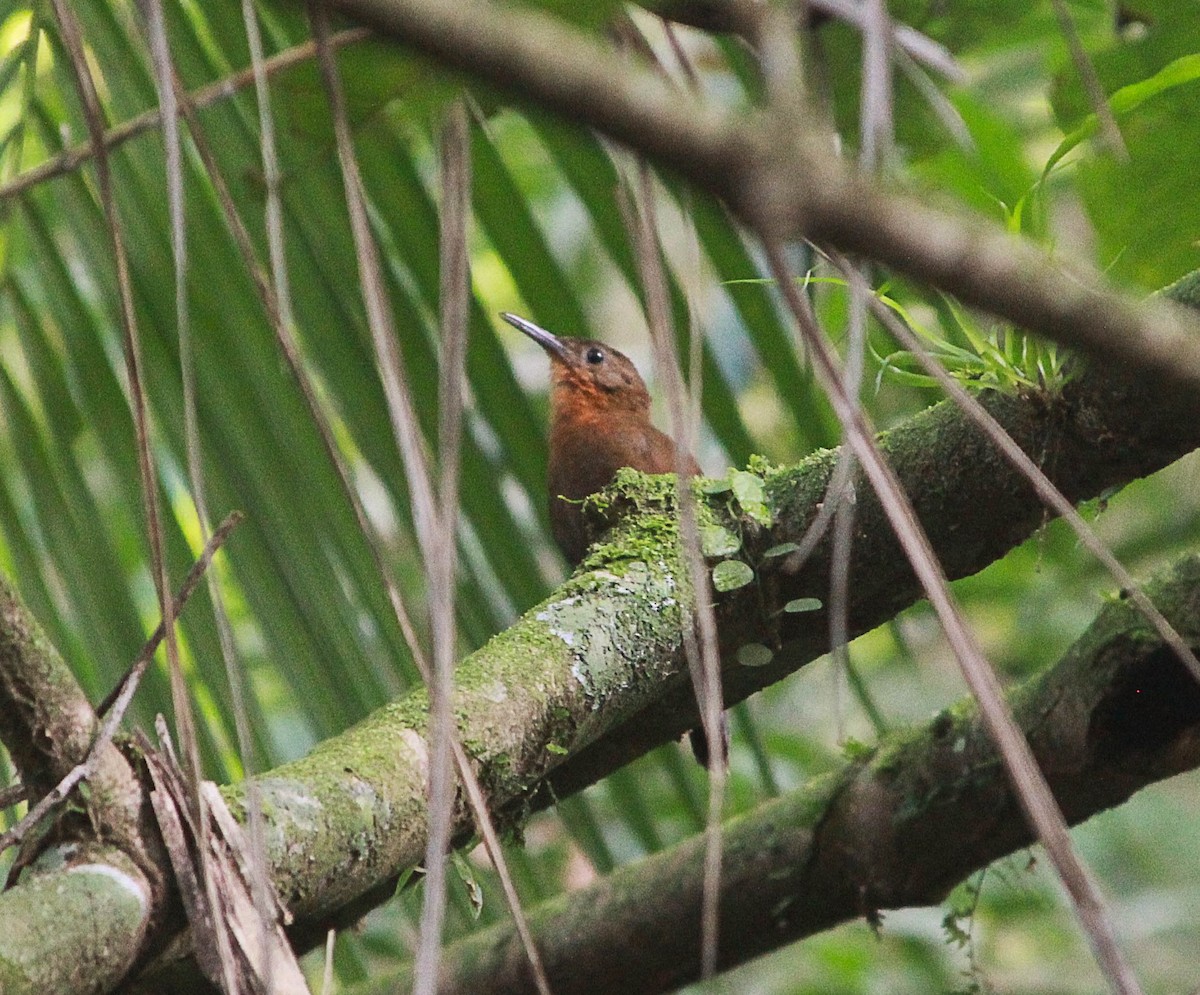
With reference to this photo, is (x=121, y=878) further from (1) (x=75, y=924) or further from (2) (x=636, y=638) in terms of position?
(2) (x=636, y=638)

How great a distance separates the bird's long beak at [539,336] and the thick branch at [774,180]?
11.3ft

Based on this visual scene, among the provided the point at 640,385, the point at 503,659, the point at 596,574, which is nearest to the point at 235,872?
the point at 503,659

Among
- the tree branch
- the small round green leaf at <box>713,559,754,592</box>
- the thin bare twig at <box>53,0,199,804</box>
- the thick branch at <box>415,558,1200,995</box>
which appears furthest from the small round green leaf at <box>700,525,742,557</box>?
the thin bare twig at <box>53,0,199,804</box>

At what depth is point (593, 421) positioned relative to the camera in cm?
428

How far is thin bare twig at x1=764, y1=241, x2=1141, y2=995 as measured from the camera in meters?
0.72

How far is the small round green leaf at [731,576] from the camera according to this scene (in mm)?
2164

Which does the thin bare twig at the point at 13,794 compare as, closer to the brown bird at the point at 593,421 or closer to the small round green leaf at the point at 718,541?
the small round green leaf at the point at 718,541

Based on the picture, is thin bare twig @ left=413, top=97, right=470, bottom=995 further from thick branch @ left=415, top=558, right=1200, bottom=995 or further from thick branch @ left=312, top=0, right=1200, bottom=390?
thick branch @ left=415, top=558, right=1200, bottom=995

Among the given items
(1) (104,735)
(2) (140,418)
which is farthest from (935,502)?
(2) (140,418)

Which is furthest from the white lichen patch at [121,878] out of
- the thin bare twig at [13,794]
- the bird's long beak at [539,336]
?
the bird's long beak at [539,336]

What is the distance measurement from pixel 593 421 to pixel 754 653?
2.10 metres

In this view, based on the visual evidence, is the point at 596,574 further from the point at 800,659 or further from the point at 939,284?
the point at 939,284

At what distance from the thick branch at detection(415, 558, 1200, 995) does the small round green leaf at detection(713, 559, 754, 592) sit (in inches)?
21.1

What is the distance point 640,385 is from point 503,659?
284cm
